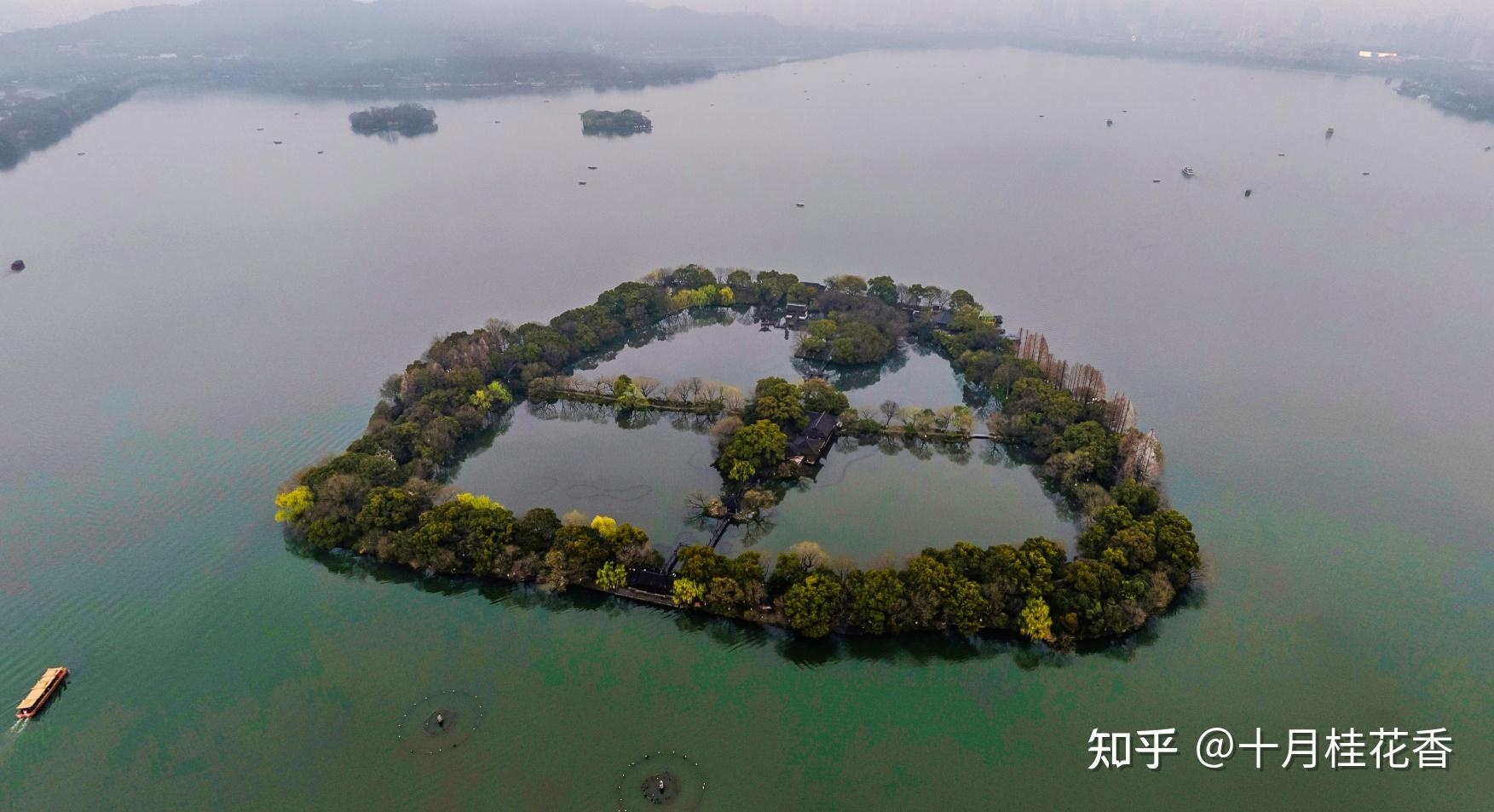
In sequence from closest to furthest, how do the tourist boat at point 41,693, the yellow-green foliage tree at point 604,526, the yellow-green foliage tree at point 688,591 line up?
1. the tourist boat at point 41,693
2. the yellow-green foliage tree at point 688,591
3. the yellow-green foliage tree at point 604,526

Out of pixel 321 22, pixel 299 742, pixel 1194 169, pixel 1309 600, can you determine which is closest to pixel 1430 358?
pixel 1309 600

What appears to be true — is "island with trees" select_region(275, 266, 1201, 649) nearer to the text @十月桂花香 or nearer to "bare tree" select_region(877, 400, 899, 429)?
"bare tree" select_region(877, 400, 899, 429)

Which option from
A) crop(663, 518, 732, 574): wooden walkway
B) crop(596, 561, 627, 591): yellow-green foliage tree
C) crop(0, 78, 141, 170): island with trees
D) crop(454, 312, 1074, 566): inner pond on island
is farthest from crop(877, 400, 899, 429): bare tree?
crop(0, 78, 141, 170): island with trees

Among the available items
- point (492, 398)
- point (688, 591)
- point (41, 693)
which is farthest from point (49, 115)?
point (688, 591)

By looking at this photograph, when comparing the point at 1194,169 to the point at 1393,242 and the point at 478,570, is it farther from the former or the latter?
the point at 478,570

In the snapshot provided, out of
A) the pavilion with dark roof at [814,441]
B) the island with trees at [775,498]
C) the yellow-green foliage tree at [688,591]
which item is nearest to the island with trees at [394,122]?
the island with trees at [775,498]

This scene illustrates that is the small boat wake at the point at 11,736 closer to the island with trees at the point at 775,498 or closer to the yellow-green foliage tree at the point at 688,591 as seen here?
the island with trees at the point at 775,498
